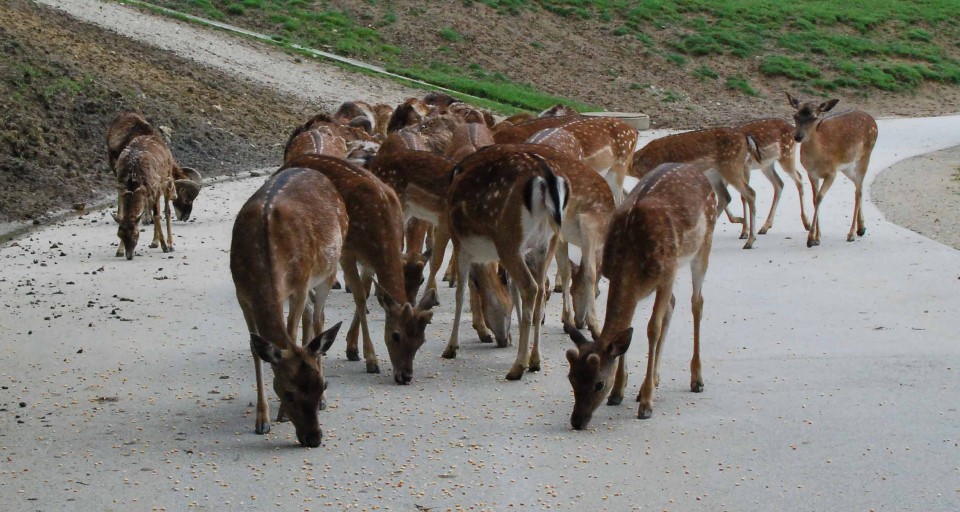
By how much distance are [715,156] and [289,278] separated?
23.1ft

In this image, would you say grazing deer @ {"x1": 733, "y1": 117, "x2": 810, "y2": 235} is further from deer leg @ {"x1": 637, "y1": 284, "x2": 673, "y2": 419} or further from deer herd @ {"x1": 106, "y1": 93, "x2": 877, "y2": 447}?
deer leg @ {"x1": 637, "y1": 284, "x2": 673, "y2": 419}

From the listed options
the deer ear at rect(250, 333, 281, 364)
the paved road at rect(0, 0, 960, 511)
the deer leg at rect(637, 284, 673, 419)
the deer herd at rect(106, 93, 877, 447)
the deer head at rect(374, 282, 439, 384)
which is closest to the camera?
the paved road at rect(0, 0, 960, 511)

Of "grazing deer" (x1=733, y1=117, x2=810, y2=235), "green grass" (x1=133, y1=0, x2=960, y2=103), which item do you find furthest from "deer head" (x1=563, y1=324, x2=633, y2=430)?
"green grass" (x1=133, y1=0, x2=960, y2=103)

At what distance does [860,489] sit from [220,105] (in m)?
15.9

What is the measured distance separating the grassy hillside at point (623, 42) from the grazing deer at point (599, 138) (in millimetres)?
14817

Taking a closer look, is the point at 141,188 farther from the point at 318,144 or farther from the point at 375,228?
the point at 375,228

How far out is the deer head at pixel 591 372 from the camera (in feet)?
23.2

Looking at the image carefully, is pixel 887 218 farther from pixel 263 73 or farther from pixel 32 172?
pixel 263 73

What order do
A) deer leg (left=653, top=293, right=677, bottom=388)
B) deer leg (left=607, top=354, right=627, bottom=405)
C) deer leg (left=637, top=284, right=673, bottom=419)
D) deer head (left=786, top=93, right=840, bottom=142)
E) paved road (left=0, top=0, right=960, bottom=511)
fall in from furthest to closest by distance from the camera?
deer head (left=786, top=93, right=840, bottom=142), deer leg (left=653, top=293, right=677, bottom=388), deer leg (left=607, top=354, right=627, bottom=405), deer leg (left=637, top=284, right=673, bottom=419), paved road (left=0, top=0, right=960, bottom=511)

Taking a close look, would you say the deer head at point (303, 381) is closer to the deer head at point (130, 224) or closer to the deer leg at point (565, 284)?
the deer leg at point (565, 284)

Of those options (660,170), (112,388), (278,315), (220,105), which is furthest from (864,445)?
(220,105)

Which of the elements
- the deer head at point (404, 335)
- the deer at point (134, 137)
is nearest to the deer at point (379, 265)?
the deer head at point (404, 335)

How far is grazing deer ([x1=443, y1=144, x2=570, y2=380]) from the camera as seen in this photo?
26.9 ft

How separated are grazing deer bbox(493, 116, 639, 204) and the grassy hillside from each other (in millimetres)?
14817
